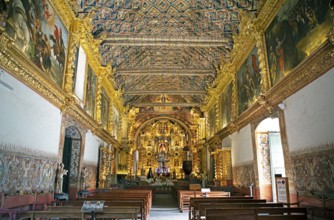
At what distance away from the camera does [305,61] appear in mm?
7586

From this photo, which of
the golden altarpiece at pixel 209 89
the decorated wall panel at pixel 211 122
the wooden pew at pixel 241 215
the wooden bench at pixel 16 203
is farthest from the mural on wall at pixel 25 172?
the decorated wall panel at pixel 211 122

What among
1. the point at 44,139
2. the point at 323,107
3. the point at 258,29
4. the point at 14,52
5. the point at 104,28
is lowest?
the point at 44,139

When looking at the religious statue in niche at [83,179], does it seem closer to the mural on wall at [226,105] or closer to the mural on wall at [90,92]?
the mural on wall at [90,92]

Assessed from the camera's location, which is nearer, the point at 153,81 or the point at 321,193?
the point at 321,193

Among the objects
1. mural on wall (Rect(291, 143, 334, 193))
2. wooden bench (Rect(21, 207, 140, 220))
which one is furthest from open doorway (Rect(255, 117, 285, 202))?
wooden bench (Rect(21, 207, 140, 220))

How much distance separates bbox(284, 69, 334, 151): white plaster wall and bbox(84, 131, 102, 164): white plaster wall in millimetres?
9760

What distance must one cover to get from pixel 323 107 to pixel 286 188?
3318mm

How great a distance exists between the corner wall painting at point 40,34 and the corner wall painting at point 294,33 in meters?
8.02

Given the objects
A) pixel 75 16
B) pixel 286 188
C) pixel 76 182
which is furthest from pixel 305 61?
pixel 76 182

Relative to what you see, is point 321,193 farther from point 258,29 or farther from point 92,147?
point 92,147

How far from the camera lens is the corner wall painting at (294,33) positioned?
7.21 m

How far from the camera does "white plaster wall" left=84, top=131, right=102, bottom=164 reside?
1424 cm

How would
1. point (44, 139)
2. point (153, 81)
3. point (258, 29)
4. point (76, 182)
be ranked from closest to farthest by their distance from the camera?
point (44, 139) < point (258, 29) < point (76, 182) < point (153, 81)

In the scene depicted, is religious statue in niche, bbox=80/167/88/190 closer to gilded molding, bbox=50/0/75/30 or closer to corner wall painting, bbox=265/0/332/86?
gilded molding, bbox=50/0/75/30
